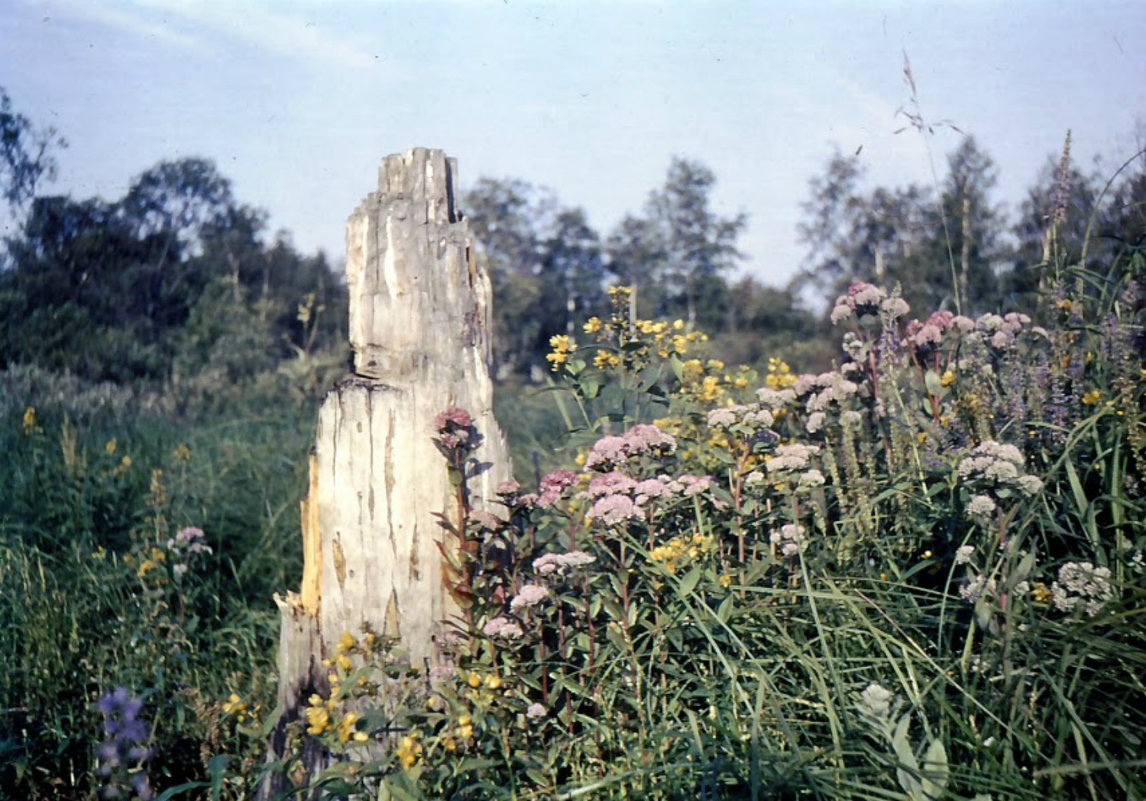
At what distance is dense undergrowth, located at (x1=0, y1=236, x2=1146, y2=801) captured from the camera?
2379 millimetres

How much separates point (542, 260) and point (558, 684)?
1430 inches

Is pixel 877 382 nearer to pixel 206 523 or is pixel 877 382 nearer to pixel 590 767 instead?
pixel 590 767

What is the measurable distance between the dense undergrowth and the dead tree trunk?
0.12 meters

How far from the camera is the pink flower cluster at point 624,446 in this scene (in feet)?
10.3

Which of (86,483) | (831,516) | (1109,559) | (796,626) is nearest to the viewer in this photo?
(1109,559)

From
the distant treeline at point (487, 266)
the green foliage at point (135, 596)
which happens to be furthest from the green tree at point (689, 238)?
the green foliage at point (135, 596)

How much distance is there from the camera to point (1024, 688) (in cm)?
240

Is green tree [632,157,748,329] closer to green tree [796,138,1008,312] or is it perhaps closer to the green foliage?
green tree [796,138,1008,312]

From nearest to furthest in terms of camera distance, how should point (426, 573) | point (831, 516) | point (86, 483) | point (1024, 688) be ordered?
point (1024, 688) < point (426, 573) < point (831, 516) < point (86, 483)

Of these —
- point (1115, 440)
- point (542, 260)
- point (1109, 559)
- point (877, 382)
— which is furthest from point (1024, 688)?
point (542, 260)

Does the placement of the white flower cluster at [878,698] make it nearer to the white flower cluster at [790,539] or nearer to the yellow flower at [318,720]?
the white flower cluster at [790,539]

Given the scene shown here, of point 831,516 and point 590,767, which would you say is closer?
point 590,767

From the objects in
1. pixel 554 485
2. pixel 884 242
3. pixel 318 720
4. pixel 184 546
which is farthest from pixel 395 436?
pixel 884 242

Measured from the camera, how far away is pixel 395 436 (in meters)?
3.21
